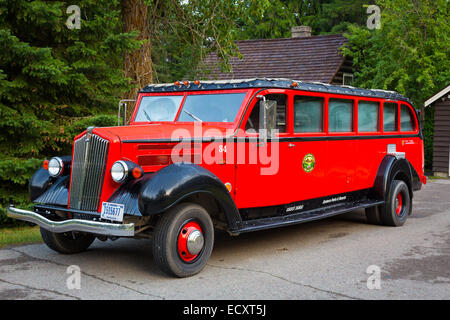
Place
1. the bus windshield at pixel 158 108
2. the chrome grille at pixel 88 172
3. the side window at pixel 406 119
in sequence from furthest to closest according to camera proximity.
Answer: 1. the side window at pixel 406 119
2. the bus windshield at pixel 158 108
3. the chrome grille at pixel 88 172

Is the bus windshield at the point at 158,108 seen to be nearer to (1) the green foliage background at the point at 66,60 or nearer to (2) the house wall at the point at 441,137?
(1) the green foliage background at the point at 66,60

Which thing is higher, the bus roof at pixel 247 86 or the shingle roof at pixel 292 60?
the shingle roof at pixel 292 60

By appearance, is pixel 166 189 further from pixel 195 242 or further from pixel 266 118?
pixel 266 118

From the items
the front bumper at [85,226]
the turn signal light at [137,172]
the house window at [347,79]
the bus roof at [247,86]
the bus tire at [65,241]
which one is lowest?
the bus tire at [65,241]

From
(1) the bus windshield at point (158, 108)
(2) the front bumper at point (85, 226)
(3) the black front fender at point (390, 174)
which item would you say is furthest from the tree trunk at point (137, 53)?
(2) the front bumper at point (85, 226)

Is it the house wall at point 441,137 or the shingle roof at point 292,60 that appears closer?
the house wall at point 441,137

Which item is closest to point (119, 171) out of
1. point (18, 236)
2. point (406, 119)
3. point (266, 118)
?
point (266, 118)

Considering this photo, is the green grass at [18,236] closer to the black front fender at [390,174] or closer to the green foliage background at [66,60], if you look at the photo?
the green foliage background at [66,60]

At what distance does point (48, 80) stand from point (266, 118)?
4639 millimetres

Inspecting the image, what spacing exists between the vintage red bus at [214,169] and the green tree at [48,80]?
90.0 inches

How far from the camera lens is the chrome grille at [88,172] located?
593cm

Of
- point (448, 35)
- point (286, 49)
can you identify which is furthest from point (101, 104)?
point (286, 49)

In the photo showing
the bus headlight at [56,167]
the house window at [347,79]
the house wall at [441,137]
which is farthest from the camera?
the house window at [347,79]

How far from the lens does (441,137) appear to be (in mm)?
20031
